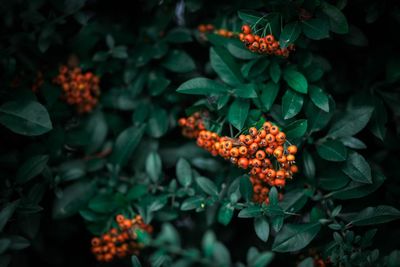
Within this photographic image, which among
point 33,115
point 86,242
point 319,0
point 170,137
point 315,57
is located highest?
point 319,0

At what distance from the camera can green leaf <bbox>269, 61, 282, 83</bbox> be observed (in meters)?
2.39

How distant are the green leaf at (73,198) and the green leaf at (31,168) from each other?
11.0 inches

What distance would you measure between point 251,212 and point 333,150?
2.31 ft

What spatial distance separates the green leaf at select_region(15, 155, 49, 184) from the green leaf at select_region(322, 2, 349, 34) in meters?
2.17

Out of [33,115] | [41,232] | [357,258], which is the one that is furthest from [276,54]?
[41,232]

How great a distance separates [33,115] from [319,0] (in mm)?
2095

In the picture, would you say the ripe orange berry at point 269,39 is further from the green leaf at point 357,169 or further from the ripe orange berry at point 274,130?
the green leaf at point 357,169

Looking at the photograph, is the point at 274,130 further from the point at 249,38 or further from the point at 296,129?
the point at 249,38

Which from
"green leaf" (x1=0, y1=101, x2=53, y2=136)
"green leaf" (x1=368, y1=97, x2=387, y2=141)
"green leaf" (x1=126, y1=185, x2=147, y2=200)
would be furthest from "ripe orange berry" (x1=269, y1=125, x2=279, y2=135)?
"green leaf" (x1=0, y1=101, x2=53, y2=136)

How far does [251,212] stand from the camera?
219cm

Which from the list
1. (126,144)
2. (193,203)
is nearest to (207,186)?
(193,203)

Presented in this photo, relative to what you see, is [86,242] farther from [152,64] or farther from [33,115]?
[152,64]

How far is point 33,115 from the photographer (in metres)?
2.55

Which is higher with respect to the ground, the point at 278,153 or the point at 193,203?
the point at 278,153
